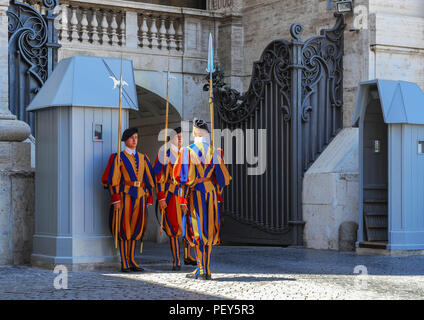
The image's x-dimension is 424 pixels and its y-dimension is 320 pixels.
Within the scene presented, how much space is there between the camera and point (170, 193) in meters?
11.0

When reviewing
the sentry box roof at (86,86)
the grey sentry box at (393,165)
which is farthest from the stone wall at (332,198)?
the sentry box roof at (86,86)

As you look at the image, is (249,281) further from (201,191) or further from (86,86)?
(86,86)

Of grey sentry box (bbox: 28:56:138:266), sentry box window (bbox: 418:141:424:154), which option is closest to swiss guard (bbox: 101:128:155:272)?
grey sentry box (bbox: 28:56:138:266)

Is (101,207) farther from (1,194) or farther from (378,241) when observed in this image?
(378,241)

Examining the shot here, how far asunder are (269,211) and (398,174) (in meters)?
2.89

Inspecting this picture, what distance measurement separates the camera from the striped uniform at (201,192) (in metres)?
9.23

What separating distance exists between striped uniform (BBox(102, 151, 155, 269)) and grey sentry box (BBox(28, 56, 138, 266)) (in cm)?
28

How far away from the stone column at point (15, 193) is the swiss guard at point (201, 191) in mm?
2177

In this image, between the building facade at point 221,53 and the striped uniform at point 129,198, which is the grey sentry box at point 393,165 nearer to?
the building facade at point 221,53

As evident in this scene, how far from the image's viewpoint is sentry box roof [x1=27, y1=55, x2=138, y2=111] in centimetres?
1002

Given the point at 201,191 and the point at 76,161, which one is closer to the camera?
the point at 201,191

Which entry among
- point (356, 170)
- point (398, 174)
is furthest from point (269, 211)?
point (398, 174)

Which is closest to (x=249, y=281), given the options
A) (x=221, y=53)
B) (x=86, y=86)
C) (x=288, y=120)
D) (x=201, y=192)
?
(x=201, y=192)

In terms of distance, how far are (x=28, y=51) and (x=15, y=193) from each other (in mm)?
3249
